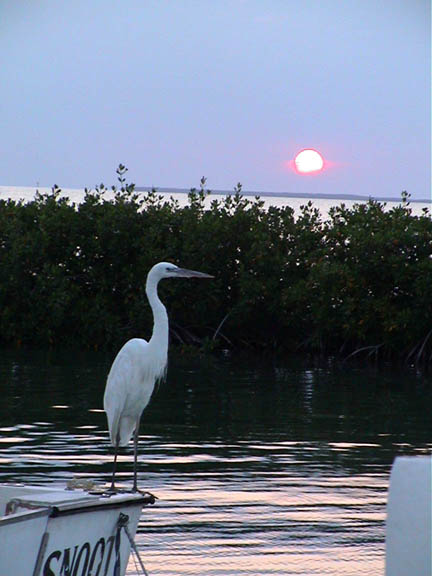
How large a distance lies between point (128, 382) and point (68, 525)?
10.1 feet

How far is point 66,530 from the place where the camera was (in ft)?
17.9

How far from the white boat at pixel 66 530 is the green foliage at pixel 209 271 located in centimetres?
1658

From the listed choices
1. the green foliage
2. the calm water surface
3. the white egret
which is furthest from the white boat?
the green foliage

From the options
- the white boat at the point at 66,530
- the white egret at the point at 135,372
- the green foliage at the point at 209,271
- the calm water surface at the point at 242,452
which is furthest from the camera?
the green foliage at the point at 209,271

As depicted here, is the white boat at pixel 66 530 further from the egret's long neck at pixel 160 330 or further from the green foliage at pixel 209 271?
the green foliage at pixel 209 271

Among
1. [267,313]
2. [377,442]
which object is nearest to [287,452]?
[377,442]

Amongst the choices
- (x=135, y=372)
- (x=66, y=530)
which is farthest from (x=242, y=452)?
(x=66, y=530)

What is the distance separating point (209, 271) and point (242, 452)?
1237cm

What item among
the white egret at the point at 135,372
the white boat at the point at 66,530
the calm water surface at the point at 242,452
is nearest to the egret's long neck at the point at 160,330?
the white egret at the point at 135,372

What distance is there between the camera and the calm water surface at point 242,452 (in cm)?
775

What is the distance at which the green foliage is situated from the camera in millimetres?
22688

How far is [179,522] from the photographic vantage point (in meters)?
8.33

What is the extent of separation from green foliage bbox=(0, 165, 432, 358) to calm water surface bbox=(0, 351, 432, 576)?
215cm

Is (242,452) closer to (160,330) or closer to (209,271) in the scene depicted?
(160,330)
